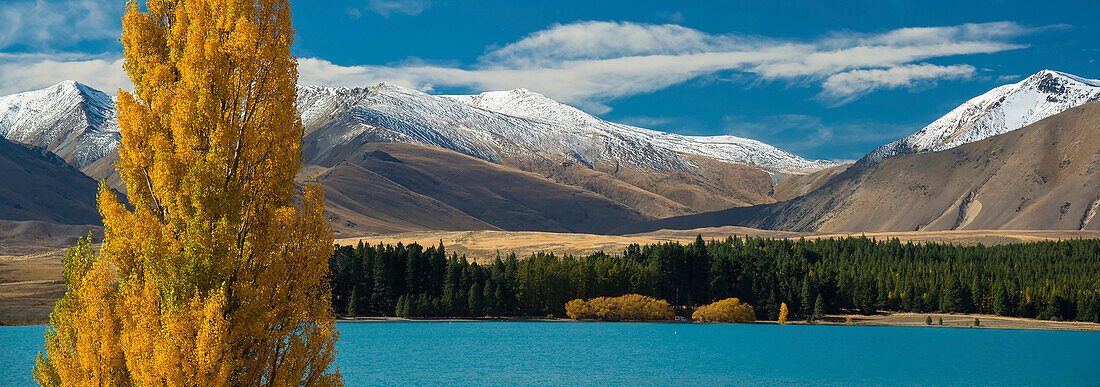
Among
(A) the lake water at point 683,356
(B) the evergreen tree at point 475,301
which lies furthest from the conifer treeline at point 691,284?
(A) the lake water at point 683,356

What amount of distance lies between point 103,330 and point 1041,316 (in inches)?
7455

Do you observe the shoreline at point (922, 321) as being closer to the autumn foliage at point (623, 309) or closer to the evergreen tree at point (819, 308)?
the evergreen tree at point (819, 308)

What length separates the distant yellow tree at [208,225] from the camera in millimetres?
16453

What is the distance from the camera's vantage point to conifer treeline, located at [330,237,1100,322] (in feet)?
543

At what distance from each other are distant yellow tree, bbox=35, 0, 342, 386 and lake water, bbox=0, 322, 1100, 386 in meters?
52.8

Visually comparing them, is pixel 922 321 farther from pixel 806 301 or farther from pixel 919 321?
pixel 806 301

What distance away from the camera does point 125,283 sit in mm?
17062

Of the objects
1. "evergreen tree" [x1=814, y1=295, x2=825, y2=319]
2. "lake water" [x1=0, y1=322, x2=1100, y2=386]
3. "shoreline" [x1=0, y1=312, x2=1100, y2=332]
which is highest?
"evergreen tree" [x1=814, y1=295, x2=825, y2=319]

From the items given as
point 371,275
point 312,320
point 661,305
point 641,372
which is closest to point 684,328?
point 661,305

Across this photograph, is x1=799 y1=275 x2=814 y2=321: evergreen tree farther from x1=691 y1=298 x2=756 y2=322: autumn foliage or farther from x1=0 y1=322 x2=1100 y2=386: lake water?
x1=0 y1=322 x2=1100 y2=386: lake water

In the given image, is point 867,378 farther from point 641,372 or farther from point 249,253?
point 249,253

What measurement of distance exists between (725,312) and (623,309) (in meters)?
20.9

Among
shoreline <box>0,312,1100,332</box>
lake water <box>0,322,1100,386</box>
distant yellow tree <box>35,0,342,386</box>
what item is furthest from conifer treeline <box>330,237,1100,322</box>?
distant yellow tree <box>35,0,342,386</box>

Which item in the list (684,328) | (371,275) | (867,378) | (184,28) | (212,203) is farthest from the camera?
(371,275)
